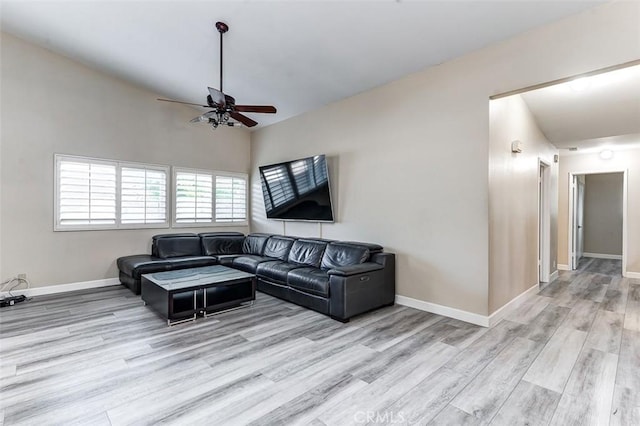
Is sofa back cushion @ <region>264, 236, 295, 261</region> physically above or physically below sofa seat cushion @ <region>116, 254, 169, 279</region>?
above

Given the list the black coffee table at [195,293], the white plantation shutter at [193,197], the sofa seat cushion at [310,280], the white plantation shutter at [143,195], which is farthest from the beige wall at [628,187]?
the white plantation shutter at [143,195]

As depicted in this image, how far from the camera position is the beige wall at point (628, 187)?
19.5 feet

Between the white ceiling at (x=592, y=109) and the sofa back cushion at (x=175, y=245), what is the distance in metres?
5.82

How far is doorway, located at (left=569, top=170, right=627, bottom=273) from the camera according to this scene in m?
7.87

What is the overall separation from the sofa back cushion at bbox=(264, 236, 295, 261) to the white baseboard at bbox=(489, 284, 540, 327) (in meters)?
3.12

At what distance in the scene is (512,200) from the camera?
3986mm

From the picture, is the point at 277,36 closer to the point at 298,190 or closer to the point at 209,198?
the point at 298,190

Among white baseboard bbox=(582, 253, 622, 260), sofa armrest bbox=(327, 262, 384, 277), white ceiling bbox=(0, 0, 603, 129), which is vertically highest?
white ceiling bbox=(0, 0, 603, 129)

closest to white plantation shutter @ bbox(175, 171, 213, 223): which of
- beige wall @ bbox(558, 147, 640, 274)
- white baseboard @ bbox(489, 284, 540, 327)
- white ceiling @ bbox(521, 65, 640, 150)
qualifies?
white baseboard @ bbox(489, 284, 540, 327)

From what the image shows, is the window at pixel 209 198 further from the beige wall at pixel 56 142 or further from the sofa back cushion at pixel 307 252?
the sofa back cushion at pixel 307 252

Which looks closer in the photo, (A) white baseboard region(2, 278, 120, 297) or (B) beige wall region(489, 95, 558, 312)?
(B) beige wall region(489, 95, 558, 312)

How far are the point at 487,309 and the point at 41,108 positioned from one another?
6.69 metres

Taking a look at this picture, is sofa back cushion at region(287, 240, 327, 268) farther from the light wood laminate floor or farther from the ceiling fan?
the ceiling fan

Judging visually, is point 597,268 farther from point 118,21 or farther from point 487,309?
point 118,21
